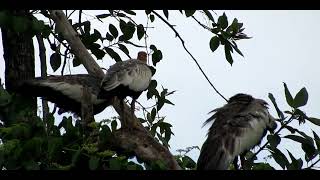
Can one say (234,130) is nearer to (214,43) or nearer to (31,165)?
(214,43)

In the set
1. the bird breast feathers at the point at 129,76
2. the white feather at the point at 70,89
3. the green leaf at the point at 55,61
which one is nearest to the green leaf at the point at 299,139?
the bird breast feathers at the point at 129,76

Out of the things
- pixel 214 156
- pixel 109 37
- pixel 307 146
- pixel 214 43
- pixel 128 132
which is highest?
pixel 109 37

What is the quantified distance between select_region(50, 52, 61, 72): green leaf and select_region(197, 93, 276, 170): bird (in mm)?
1735

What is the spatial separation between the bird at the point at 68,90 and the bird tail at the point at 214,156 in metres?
1.54

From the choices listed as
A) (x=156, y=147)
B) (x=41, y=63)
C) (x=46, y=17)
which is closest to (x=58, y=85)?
(x=41, y=63)

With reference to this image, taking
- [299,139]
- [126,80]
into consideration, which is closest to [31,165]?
[299,139]

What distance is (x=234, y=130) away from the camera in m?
5.55

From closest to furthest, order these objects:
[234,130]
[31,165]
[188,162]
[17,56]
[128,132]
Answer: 1. [31,165]
2. [188,162]
3. [128,132]
4. [234,130]
5. [17,56]

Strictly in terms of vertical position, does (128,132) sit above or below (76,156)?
above

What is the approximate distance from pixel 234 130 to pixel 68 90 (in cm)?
199

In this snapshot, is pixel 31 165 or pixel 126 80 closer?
pixel 31 165

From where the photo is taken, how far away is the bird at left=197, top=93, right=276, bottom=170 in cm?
506

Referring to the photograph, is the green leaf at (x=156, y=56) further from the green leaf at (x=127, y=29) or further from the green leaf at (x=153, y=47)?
the green leaf at (x=127, y=29)

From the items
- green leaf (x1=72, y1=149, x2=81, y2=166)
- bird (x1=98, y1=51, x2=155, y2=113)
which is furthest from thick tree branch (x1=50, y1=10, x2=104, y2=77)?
green leaf (x1=72, y1=149, x2=81, y2=166)
